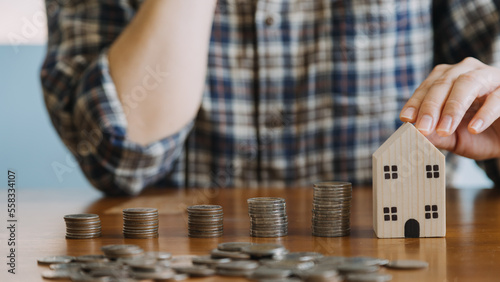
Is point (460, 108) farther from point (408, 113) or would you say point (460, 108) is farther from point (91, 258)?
point (91, 258)

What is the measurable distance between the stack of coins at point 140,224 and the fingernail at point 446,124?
21.7 inches

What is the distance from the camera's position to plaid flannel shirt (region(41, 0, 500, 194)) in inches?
72.9

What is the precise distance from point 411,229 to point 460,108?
0.27 m

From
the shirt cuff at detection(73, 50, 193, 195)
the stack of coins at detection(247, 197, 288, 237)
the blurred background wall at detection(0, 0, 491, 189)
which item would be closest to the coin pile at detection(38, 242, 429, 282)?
the stack of coins at detection(247, 197, 288, 237)

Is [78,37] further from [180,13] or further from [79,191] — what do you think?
[79,191]

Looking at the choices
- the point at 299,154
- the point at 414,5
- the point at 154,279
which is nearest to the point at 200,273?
the point at 154,279

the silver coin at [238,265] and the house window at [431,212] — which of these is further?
the house window at [431,212]

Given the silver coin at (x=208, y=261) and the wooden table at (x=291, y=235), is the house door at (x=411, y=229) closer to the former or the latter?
the wooden table at (x=291, y=235)

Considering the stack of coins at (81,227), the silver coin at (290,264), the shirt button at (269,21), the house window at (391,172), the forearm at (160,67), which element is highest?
the shirt button at (269,21)

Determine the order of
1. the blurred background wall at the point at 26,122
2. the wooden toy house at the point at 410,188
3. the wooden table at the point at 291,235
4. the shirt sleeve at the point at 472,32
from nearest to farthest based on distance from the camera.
→ the wooden table at the point at 291,235, the wooden toy house at the point at 410,188, the shirt sleeve at the point at 472,32, the blurred background wall at the point at 26,122

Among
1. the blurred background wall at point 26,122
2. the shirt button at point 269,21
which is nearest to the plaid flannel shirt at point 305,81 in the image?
the shirt button at point 269,21

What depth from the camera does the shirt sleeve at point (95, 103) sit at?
1522 millimetres

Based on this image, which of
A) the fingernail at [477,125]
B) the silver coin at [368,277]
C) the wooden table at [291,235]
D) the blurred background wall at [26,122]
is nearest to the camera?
the silver coin at [368,277]

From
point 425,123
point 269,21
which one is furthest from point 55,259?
point 269,21
